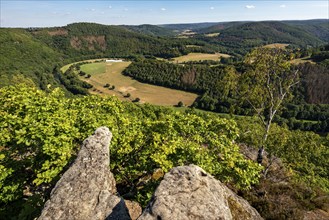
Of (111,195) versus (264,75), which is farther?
(264,75)

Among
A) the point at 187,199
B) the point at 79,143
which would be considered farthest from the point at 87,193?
the point at 79,143

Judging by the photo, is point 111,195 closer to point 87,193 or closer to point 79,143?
point 87,193

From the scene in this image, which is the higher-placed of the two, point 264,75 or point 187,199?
point 187,199

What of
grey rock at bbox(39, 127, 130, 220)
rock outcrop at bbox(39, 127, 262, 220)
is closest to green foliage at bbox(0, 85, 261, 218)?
grey rock at bbox(39, 127, 130, 220)

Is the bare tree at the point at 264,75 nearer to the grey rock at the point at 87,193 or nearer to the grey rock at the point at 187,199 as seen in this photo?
the grey rock at the point at 187,199

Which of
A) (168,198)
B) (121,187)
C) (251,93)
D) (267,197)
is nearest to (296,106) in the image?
(251,93)

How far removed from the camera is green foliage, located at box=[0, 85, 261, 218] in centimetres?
1816

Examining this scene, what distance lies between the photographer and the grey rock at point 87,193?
1445cm

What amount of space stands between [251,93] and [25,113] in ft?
118

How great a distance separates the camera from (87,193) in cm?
1518

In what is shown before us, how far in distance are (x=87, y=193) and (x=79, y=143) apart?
7198 mm

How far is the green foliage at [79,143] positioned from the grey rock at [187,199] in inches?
190

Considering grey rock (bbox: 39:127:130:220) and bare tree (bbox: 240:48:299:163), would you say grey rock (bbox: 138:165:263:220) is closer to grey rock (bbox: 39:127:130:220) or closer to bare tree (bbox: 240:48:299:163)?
grey rock (bbox: 39:127:130:220)

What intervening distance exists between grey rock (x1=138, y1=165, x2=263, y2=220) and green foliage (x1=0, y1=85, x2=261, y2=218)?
15.9 feet
